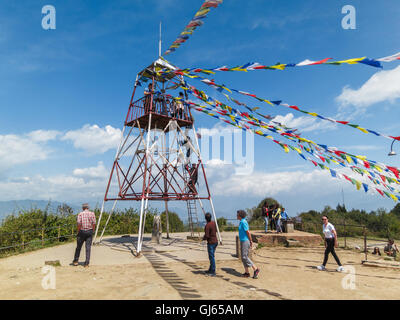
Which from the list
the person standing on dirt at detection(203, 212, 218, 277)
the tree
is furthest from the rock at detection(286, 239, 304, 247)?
the tree

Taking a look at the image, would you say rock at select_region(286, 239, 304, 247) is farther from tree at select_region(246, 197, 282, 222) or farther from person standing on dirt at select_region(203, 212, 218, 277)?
tree at select_region(246, 197, 282, 222)

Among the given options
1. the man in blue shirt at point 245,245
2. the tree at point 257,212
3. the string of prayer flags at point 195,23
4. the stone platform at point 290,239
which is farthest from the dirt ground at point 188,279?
the tree at point 257,212

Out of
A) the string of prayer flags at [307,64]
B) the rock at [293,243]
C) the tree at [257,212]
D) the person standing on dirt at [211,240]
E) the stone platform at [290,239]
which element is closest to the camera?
the string of prayer flags at [307,64]

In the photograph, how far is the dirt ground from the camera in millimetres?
6230

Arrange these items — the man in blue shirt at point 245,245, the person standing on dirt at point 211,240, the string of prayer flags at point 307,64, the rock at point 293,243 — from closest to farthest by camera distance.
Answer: the string of prayer flags at point 307,64 < the man in blue shirt at point 245,245 < the person standing on dirt at point 211,240 < the rock at point 293,243

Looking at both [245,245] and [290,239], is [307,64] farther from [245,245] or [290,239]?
[290,239]

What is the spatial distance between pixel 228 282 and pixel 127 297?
2.79 meters

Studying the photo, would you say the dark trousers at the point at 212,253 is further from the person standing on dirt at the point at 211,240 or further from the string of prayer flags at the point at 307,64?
the string of prayer flags at the point at 307,64

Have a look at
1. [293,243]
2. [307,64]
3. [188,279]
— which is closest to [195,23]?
[307,64]

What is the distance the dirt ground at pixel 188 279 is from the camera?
6230 millimetres

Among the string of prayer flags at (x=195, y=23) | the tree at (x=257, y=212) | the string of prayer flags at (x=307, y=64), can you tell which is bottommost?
the tree at (x=257, y=212)

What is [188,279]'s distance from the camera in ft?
24.7
